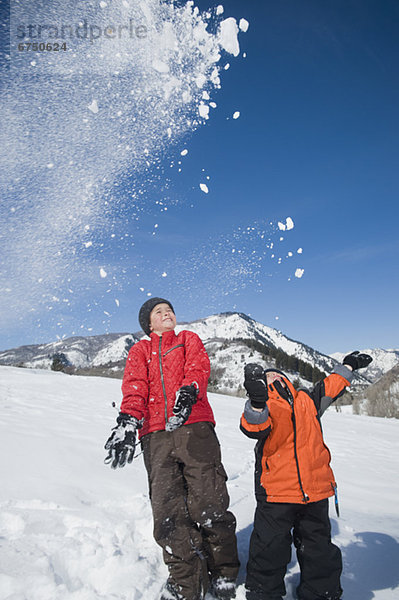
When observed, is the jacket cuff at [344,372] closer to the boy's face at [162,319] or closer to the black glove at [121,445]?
the boy's face at [162,319]

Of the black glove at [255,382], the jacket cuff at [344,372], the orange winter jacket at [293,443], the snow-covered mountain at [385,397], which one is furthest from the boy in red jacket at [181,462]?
the snow-covered mountain at [385,397]

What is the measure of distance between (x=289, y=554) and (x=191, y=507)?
0.62 meters

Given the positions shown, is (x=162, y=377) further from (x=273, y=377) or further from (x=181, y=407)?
(x=273, y=377)

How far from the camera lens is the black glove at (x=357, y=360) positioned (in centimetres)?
235

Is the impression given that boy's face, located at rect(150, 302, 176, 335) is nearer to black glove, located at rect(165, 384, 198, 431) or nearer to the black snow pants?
black glove, located at rect(165, 384, 198, 431)

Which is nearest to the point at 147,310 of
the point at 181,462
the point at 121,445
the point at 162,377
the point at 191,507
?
the point at 162,377

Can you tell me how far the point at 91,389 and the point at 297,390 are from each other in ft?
36.6

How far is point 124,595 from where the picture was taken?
185cm

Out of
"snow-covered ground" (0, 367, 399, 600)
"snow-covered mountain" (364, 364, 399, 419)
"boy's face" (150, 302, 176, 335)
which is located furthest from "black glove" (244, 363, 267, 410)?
"snow-covered mountain" (364, 364, 399, 419)

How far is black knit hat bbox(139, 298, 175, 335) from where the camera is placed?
110 inches

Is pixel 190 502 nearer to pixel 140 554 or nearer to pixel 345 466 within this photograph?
pixel 140 554

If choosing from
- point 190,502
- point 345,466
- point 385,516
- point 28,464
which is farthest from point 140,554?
point 345,466

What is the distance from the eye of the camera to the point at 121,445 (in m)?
2.18

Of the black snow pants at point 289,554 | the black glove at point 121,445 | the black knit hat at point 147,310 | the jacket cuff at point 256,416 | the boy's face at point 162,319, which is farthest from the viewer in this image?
the black knit hat at point 147,310
